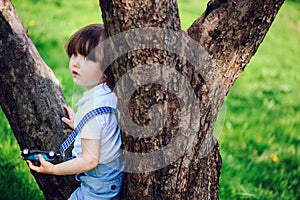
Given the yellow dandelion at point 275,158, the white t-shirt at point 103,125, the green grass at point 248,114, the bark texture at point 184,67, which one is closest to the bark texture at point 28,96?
the white t-shirt at point 103,125

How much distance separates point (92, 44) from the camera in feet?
6.42

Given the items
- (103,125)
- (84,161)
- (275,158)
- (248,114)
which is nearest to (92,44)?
(103,125)

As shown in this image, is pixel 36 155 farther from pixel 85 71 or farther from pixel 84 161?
pixel 85 71

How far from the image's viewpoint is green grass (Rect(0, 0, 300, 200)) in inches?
125

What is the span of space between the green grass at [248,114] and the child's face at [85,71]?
0.63m

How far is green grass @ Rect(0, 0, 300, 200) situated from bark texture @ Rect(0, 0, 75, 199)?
79cm

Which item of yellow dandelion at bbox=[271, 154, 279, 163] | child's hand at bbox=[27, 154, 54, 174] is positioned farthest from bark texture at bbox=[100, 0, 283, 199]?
yellow dandelion at bbox=[271, 154, 279, 163]

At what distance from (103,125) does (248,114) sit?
3.27 m

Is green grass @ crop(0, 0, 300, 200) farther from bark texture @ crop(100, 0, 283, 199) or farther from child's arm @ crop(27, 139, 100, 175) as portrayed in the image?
child's arm @ crop(27, 139, 100, 175)

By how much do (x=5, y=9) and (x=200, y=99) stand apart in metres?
1.05

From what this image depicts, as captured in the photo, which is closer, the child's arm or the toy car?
the child's arm

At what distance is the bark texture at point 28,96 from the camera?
205 centimetres

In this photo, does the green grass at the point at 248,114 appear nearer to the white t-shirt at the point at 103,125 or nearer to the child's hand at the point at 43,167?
the white t-shirt at the point at 103,125

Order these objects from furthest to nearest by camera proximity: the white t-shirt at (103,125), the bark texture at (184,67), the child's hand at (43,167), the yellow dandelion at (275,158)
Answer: the yellow dandelion at (275,158), the child's hand at (43,167), the white t-shirt at (103,125), the bark texture at (184,67)
